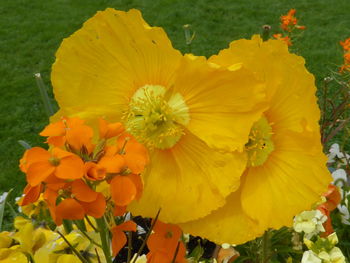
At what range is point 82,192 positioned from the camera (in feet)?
1.55

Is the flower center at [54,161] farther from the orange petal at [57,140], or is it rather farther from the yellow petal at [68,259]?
the yellow petal at [68,259]

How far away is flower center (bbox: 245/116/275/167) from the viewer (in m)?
0.58

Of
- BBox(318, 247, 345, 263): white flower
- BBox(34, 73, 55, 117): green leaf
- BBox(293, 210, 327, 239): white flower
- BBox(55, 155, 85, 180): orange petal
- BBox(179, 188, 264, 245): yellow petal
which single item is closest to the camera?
BBox(55, 155, 85, 180): orange petal

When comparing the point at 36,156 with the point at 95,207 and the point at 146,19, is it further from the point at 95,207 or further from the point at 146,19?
the point at 146,19

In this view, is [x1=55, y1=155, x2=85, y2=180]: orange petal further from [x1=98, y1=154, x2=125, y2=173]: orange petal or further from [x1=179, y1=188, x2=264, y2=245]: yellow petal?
[x1=179, y1=188, x2=264, y2=245]: yellow petal

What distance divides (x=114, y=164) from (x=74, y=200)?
0.05 metres

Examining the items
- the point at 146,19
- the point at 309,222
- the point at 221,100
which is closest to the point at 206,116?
the point at 221,100

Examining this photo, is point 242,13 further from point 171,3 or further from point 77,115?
point 77,115

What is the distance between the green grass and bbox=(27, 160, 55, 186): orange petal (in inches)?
105

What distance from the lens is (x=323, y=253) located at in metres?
0.89

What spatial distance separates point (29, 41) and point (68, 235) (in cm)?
396

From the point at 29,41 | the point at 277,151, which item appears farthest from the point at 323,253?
the point at 29,41

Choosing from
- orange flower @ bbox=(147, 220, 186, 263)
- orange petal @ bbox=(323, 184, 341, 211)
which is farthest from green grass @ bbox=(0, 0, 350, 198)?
orange flower @ bbox=(147, 220, 186, 263)

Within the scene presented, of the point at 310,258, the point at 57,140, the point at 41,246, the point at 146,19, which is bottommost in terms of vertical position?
the point at 146,19
